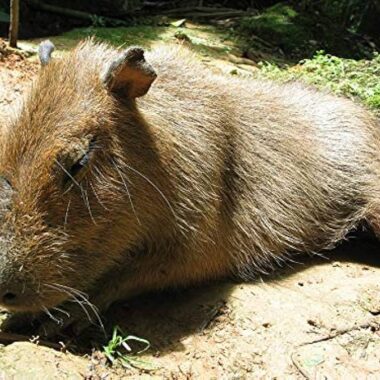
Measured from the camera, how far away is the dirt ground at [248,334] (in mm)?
3580

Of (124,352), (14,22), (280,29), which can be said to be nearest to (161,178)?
(124,352)

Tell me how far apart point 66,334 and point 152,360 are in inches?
19.5

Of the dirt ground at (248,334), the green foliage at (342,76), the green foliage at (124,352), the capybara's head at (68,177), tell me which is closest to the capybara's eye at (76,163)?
the capybara's head at (68,177)

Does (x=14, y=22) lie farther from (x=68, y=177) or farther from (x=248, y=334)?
(x=248, y=334)

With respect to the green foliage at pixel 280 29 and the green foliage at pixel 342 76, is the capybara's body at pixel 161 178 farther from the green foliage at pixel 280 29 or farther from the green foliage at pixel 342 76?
the green foliage at pixel 280 29

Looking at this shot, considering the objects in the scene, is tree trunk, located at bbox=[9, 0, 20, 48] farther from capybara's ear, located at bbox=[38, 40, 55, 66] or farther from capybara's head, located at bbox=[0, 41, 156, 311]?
capybara's head, located at bbox=[0, 41, 156, 311]

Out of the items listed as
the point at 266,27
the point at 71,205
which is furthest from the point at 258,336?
the point at 266,27

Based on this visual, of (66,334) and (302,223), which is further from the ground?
(302,223)

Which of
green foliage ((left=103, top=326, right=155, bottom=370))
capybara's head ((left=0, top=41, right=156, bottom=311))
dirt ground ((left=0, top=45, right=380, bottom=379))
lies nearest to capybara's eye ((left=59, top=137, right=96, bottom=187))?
capybara's head ((left=0, top=41, right=156, bottom=311))

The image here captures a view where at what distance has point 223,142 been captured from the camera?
4.39 m

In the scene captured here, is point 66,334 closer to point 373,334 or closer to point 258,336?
point 258,336

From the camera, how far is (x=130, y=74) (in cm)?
371

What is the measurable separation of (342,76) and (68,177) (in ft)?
14.9

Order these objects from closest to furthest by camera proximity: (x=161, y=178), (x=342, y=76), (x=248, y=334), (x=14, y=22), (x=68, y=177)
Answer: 1. (x=68, y=177)
2. (x=161, y=178)
3. (x=248, y=334)
4. (x=14, y=22)
5. (x=342, y=76)
